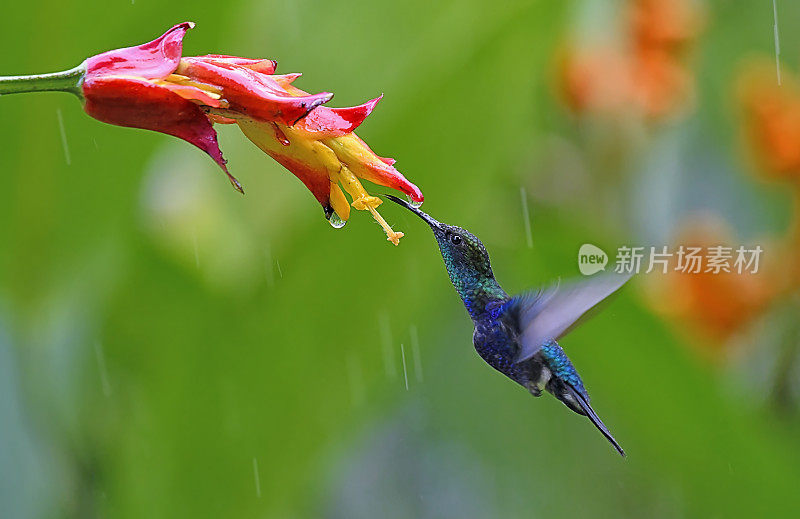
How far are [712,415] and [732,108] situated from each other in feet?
2.91

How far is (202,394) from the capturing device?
1.18 metres

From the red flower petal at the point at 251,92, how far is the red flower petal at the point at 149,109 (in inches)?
0.8

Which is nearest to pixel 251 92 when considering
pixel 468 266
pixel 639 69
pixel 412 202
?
pixel 412 202

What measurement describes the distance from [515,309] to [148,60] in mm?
375

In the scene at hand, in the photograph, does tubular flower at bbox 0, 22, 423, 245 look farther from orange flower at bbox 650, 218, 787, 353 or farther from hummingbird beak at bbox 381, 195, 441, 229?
orange flower at bbox 650, 218, 787, 353

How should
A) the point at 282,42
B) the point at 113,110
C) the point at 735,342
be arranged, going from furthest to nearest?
the point at 735,342, the point at 282,42, the point at 113,110

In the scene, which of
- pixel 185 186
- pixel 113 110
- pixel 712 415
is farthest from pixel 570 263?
pixel 185 186

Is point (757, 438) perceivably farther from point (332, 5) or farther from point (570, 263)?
point (332, 5)

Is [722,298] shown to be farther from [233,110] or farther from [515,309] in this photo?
[233,110]

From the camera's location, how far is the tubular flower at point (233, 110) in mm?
605

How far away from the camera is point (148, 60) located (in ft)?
2.11

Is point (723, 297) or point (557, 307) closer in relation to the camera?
point (557, 307)

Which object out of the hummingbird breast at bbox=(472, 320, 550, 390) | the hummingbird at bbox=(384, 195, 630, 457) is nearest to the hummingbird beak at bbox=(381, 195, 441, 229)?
the hummingbird at bbox=(384, 195, 630, 457)

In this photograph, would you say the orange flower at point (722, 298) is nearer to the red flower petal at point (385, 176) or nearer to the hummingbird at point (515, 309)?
the hummingbird at point (515, 309)
